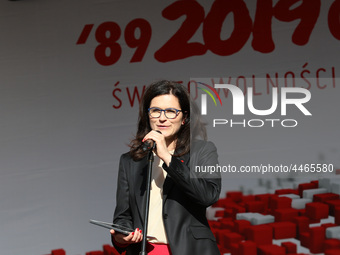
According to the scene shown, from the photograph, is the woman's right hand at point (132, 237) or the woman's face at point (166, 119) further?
the woman's face at point (166, 119)

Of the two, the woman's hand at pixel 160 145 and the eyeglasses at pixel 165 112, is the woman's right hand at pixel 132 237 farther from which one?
the eyeglasses at pixel 165 112

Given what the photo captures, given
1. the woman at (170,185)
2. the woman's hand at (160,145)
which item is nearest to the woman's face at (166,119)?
the woman at (170,185)

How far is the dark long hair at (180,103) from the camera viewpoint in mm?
1696

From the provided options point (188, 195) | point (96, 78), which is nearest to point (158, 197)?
point (188, 195)

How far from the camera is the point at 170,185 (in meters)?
1.62

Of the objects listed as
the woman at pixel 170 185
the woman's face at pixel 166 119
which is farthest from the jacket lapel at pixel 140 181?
the woman's face at pixel 166 119

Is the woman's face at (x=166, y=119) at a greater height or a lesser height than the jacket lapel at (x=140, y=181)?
greater

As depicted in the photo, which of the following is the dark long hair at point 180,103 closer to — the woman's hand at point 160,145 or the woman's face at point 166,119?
the woman's face at point 166,119


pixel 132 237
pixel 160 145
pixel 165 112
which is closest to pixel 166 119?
pixel 165 112

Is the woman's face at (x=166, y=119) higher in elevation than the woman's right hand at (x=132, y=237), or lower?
higher

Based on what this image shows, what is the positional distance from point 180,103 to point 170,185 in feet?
1.02

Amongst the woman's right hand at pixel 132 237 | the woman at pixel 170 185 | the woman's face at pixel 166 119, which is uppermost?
the woman's face at pixel 166 119

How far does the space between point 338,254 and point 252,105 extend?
4.23 ft

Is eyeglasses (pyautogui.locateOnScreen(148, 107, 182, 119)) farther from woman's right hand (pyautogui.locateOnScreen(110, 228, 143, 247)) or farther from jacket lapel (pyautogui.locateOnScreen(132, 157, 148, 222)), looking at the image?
woman's right hand (pyautogui.locateOnScreen(110, 228, 143, 247))
